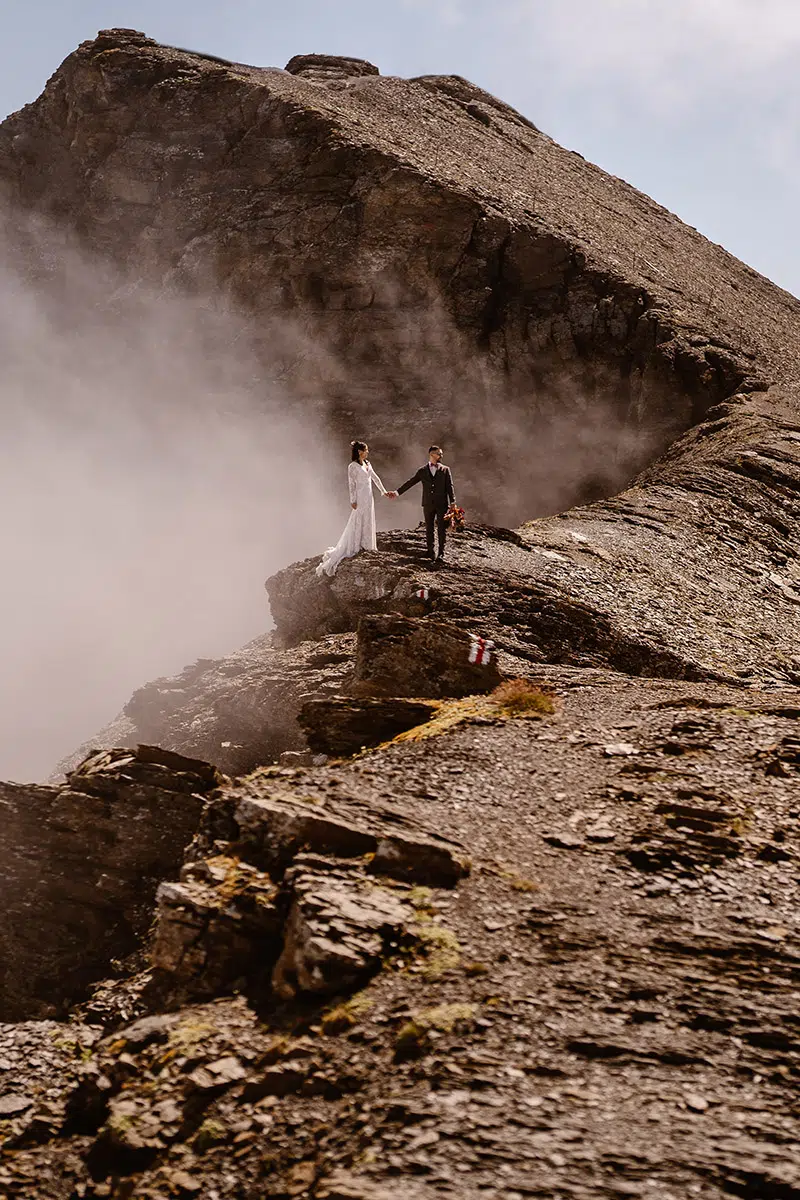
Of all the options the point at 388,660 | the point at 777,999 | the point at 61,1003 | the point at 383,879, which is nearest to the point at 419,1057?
the point at 383,879

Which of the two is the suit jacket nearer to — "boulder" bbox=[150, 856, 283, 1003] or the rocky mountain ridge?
the rocky mountain ridge

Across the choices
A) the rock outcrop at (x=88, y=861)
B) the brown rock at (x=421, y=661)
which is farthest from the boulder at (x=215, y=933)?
the brown rock at (x=421, y=661)

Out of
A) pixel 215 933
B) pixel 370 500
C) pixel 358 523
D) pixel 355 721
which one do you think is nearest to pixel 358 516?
pixel 358 523

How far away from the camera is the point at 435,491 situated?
2184 cm

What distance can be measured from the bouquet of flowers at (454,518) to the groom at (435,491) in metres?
0.13

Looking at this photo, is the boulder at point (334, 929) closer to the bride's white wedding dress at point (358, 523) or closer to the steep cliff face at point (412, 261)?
the bride's white wedding dress at point (358, 523)

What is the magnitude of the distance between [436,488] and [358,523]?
3009 millimetres

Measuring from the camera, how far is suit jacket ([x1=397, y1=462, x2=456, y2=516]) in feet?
70.2

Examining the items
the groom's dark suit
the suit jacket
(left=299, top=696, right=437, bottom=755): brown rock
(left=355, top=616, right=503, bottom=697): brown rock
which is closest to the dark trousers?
the groom's dark suit

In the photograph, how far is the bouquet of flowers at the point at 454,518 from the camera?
2288 cm

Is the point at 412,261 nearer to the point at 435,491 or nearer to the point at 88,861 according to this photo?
the point at 435,491

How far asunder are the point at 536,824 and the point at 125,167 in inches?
2242

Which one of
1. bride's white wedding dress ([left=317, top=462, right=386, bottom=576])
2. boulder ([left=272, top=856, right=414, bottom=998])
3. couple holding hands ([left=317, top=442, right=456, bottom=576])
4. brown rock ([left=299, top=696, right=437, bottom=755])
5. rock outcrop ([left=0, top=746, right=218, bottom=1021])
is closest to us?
boulder ([left=272, top=856, right=414, bottom=998])

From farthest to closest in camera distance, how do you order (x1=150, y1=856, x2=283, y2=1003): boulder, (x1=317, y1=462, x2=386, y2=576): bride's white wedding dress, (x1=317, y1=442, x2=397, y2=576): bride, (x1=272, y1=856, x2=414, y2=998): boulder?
(x1=317, y1=462, x2=386, y2=576): bride's white wedding dress < (x1=317, y1=442, x2=397, y2=576): bride < (x1=150, y1=856, x2=283, y2=1003): boulder < (x1=272, y1=856, x2=414, y2=998): boulder
